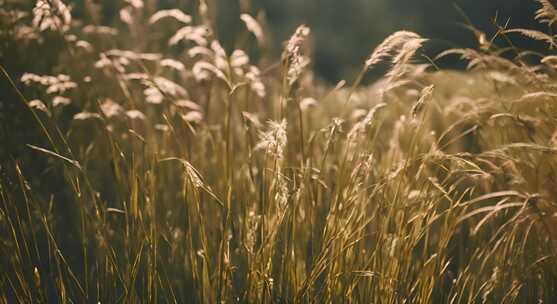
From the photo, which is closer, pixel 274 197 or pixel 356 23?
pixel 274 197

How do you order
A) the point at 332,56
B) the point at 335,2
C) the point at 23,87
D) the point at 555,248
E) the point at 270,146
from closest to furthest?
the point at 270,146, the point at 555,248, the point at 23,87, the point at 332,56, the point at 335,2

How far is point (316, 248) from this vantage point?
1.56 m

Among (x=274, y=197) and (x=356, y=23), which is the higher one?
(x=274, y=197)

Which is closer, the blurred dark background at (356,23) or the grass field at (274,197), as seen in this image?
the grass field at (274,197)

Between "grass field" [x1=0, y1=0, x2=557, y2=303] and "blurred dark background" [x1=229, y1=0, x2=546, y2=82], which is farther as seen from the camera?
"blurred dark background" [x1=229, y1=0, x2=546, y2=82]

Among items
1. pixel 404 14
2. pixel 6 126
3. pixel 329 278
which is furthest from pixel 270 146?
pixel 404 14

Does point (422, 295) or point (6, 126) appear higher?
point (6, 126)

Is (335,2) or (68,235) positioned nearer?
(68,235)

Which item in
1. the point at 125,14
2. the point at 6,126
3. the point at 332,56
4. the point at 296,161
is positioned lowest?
the point at 332,56

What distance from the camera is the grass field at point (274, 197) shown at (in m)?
1.43

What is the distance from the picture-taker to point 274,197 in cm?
158

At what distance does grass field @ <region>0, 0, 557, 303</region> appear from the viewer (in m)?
1.43

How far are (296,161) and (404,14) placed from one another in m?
7.07

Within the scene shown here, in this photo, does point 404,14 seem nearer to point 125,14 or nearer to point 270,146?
point 125,14
